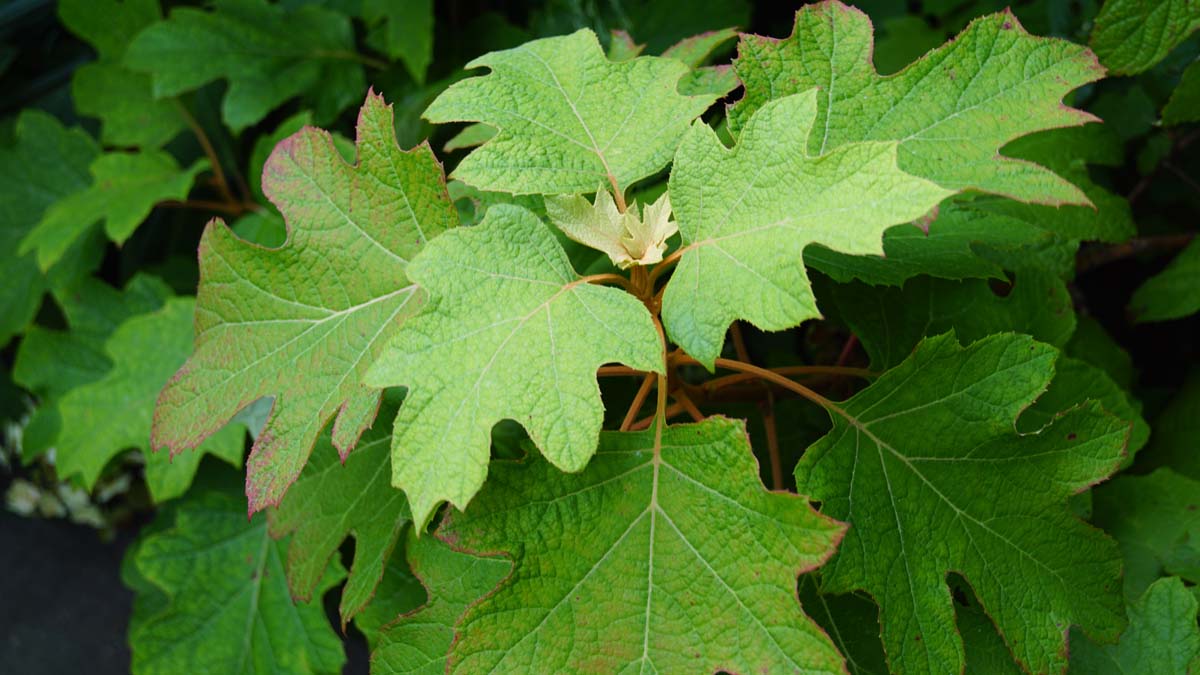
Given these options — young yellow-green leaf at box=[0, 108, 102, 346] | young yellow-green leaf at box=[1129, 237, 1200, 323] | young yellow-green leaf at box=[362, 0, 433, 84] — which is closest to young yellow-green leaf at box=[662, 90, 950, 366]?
young yellow-green leaf at box=[1129, 237, 1200, 323]

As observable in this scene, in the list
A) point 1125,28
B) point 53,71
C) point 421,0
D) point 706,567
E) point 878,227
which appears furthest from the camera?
point 53,71

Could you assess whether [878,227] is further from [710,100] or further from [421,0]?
[421,0]

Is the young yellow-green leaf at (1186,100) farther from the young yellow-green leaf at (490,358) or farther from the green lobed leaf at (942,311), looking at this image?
the young yellow-green leaf at (490,358)

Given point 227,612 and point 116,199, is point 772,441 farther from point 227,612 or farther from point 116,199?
point 116,199

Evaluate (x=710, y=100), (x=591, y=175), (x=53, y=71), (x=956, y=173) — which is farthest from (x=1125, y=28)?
(x=53, y=71)

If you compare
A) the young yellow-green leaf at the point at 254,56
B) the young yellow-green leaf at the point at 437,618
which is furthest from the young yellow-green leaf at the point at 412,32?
the young yellow-green leaf at the point at 437,618

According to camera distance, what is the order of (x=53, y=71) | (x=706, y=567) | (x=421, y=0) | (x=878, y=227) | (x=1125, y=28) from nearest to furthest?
(x=878, y=227)
(x=706, y=567)
(x=1125, y=28)
(x=421, y=0)
(x=53, y=71)

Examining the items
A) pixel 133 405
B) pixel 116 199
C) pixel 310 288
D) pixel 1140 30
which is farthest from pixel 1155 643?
pixel 116 199
